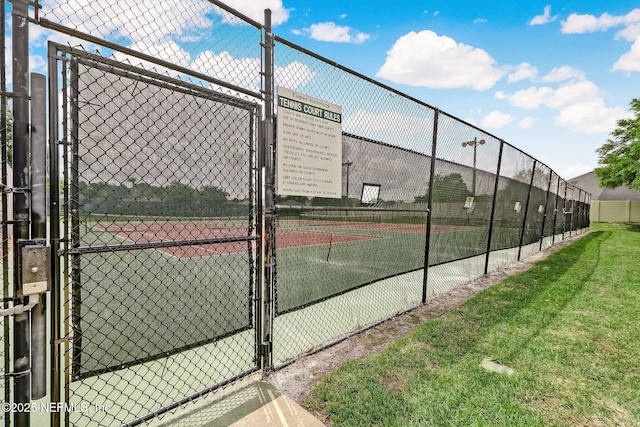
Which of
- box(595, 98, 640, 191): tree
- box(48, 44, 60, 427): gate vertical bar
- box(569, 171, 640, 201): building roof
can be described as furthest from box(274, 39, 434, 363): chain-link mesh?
box(569, 171, 640, 201): building roof

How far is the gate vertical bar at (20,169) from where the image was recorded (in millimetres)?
1290

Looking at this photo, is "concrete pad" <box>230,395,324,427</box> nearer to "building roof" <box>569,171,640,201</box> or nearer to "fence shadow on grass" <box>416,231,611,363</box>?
"fence shadow on grass" <box>416,231,611,363</box>

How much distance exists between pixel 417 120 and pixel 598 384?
3.02 m

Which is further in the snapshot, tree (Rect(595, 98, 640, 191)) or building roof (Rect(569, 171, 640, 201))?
building roof (Rect(569, 171, 640, 201))

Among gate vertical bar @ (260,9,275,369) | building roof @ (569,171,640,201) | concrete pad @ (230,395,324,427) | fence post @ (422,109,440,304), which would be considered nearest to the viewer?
concrete pad @ (230,395,324,427)

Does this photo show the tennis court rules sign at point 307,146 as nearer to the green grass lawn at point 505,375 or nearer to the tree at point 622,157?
the green grass lawn at point 505,375

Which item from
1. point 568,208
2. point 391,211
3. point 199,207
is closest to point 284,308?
point 199,207

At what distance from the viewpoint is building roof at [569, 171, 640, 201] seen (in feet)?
111

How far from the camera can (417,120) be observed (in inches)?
152

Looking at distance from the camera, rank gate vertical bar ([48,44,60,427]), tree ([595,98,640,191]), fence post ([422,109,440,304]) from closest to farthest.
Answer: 1. gate vertical bar ([48,44,60,427])
2. fence post ([422,109,440,304])
3. tree ([595,98,640,191])

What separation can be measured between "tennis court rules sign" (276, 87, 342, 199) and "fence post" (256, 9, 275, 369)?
7 cm

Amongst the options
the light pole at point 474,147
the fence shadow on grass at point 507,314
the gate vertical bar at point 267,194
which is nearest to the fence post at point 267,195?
the gate vertical bar at point 267,194

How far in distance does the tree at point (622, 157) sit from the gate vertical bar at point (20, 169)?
21569 mm

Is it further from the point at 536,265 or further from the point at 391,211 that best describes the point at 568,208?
the point at 391,211
